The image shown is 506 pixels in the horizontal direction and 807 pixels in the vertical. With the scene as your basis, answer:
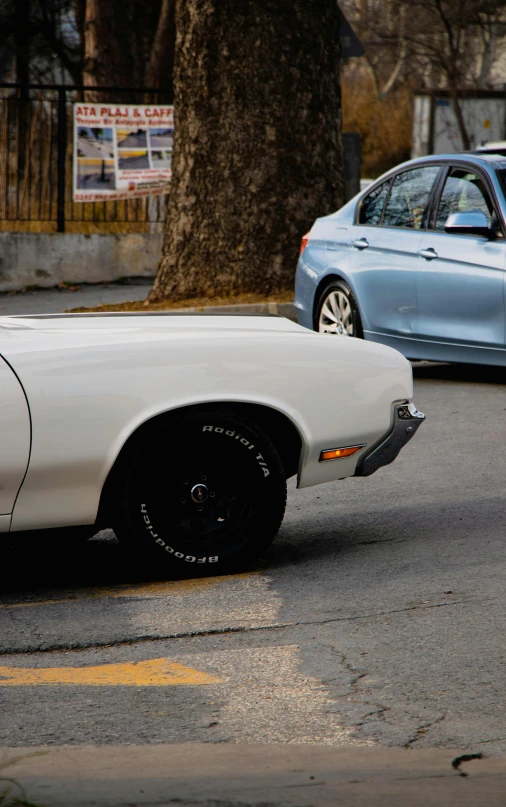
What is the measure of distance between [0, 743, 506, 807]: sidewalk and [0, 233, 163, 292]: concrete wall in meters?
14.3

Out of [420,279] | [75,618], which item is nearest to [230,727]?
[75,618]

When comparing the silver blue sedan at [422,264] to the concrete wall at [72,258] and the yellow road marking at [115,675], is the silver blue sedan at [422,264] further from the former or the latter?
the concrete wall at [72,258]

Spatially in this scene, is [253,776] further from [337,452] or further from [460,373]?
[460,373]

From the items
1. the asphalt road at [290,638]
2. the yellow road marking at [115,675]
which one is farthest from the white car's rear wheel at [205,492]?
the yellow road marking at [115,675]

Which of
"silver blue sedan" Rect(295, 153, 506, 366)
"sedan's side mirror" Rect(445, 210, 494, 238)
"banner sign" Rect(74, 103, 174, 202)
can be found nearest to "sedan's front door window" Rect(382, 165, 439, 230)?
"silver blue sedan" Rect(295, 153, 506, 366)

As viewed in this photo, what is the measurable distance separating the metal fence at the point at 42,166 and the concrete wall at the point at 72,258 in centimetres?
34

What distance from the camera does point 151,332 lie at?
16.3ft

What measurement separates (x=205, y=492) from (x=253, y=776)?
193 cm

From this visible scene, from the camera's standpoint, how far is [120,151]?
18.0 meters

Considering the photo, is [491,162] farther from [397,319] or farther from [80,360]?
[80,360]

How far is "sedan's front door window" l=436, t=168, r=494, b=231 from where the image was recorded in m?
9.50

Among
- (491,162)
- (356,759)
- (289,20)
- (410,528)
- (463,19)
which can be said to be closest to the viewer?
(356,759)

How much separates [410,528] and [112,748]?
275 centimetres

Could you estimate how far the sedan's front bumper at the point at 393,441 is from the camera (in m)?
5.23
